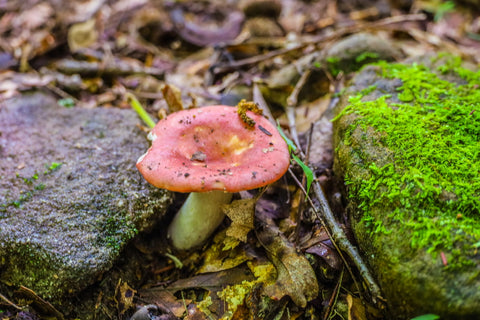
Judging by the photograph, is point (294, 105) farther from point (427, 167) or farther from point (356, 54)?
point (427, 167)

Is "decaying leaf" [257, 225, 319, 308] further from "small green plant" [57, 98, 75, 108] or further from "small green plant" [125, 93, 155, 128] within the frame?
"small green plant" [57, 98, 75, 108]

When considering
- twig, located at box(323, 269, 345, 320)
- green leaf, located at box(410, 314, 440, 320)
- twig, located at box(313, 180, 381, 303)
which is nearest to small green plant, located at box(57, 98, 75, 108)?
twig, located at box(313, 180, 381, 303)

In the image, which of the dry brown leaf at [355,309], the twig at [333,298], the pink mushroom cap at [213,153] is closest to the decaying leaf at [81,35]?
the pink mushroom cap at [213,153]

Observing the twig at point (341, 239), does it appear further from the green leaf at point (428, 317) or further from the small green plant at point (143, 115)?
the small green plant at point (143, 115)

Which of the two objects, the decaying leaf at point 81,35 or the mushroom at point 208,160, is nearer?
the mushroom at point 208,160

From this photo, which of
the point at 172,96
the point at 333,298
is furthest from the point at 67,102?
the point at 333,298

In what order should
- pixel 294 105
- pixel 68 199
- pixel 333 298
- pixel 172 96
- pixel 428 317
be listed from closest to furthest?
1. pixel 428 317
2. pixel 333 298
3. pixel 68 199
4. pixel 172 96
5. pixel 294 105
